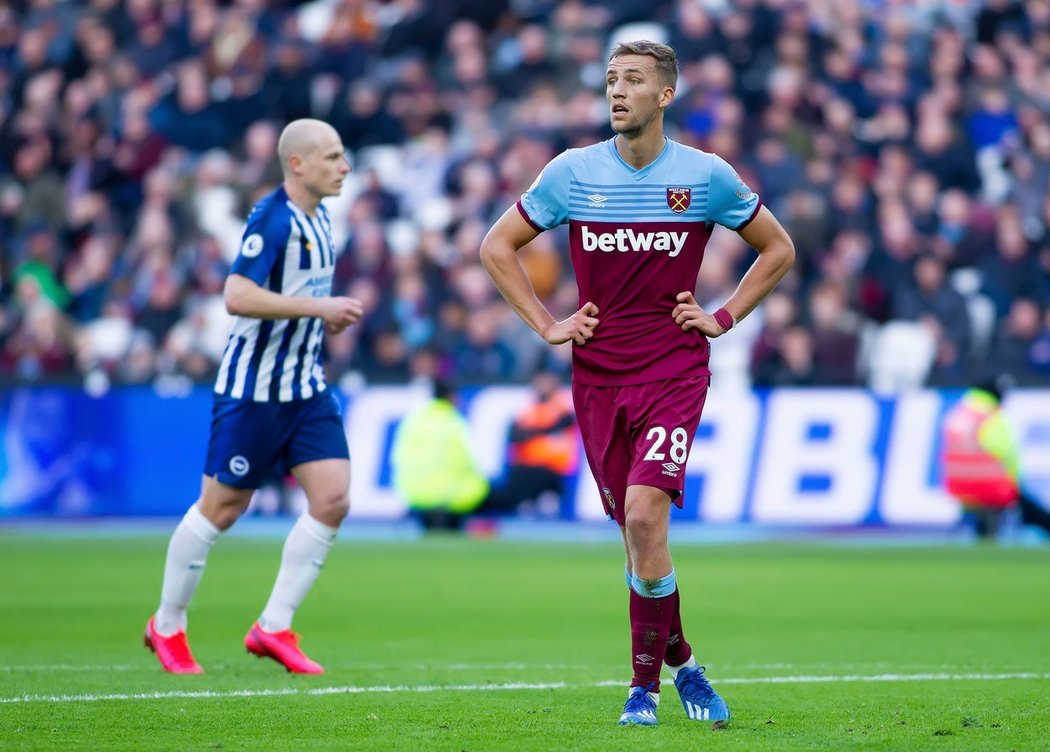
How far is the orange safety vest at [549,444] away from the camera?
1819cm

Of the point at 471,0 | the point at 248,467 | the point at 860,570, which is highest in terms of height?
the point at 471,0

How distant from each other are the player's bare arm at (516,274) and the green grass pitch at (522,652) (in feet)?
4.71

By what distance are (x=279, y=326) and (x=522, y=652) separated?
6.96 feet

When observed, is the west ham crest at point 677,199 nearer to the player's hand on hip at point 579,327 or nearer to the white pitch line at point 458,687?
the player's hand on hip at point 579,327

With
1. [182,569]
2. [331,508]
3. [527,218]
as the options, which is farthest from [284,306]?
[527,218]

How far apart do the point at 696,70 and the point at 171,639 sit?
1440 centimetres

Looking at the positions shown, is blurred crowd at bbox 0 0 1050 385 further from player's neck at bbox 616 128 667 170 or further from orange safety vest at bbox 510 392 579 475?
player's neck at bbox 616 128 667 170

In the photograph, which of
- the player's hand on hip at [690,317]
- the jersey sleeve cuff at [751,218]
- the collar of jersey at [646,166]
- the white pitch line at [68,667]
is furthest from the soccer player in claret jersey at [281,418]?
the jersey sleeve cuff at [751,218]

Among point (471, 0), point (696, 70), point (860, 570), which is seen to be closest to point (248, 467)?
point (860, 570)

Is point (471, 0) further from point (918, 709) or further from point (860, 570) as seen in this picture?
point (918, 709)

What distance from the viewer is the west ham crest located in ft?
22.5

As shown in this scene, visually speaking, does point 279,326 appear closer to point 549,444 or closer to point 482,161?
point 549,444

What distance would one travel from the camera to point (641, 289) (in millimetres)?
6855

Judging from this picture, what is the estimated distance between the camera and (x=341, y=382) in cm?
1869
